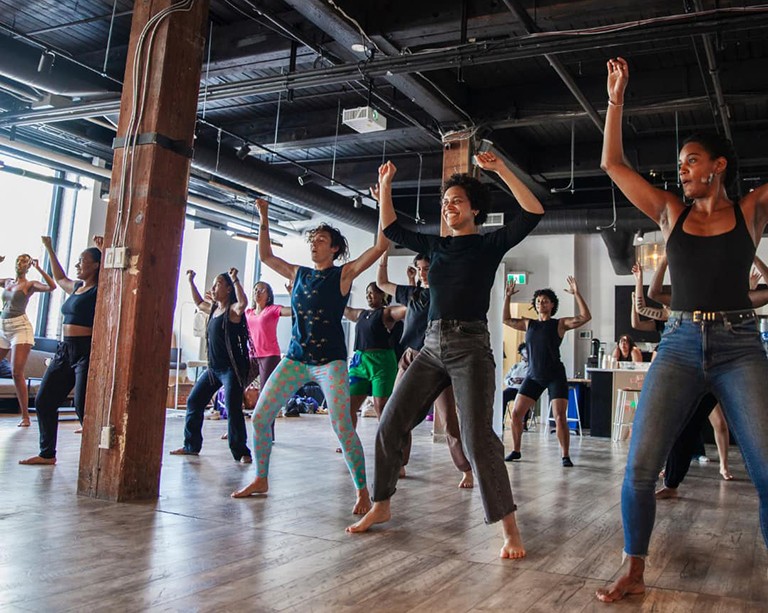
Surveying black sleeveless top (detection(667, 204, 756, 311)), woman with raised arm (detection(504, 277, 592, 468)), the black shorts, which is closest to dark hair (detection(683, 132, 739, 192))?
black sleeveless top (detection(667, 204, 756, 311))

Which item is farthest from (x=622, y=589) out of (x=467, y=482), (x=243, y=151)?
(x=243, y=151)

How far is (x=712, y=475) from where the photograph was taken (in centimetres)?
580

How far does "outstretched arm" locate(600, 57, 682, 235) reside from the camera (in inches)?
92.7

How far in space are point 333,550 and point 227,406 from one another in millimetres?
2715

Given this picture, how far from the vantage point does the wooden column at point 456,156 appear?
26.3 ft

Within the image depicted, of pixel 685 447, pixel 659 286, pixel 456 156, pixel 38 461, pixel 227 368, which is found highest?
pixel 456 156

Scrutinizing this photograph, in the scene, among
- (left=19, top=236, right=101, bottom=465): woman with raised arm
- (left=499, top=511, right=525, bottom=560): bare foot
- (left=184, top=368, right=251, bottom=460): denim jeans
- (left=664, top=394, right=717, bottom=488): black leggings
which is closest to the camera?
(left=499, top=511, right=525, bottom=560): bare foot

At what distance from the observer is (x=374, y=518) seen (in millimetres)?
3006

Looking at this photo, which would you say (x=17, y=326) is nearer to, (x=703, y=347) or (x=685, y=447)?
(x=685, y=447)

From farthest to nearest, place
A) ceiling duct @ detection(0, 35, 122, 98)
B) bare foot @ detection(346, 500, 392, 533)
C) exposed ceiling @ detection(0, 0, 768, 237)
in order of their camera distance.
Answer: ceiling duct @ detection(0, 35, 122, 98) < exposed ceiling @ detection(0, 0, 768, 237) < bare foot @ detection(346, 500, 392, 533)

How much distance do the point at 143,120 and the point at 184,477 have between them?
6.97ft

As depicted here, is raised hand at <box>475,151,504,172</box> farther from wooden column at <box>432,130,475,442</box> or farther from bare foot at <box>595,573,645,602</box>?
wooden column at <box>432,130,475,442</box>

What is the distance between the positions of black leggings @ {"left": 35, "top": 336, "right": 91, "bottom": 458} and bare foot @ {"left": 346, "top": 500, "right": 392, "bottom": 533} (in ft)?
8.14

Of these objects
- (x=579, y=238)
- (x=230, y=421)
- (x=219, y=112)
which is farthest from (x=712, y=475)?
(x=579, y=238)
